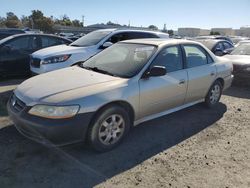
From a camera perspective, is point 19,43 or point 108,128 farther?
point 19,43

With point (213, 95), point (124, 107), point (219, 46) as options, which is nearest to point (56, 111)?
point (124, 107)

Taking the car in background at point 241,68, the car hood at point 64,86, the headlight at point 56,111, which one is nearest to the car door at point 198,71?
the car hood at point 64,86

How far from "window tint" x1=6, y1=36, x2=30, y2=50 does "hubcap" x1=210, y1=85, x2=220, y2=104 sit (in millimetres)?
5670

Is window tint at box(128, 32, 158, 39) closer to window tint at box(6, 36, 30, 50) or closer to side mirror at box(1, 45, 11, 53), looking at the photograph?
window tint at box(6, 36, 30, 50)

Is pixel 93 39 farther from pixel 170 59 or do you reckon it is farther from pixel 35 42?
pixel 170 59

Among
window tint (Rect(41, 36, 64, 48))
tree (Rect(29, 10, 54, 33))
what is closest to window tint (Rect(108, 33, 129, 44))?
window tint (Rect(41, 36, 64, 48))

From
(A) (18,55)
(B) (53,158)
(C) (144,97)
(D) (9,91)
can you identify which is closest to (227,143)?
(C) (144,97)

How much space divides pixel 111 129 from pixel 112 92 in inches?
21.5

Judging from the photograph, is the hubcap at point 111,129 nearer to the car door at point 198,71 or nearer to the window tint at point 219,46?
the car door at point 198,71

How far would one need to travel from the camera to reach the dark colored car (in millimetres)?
7871

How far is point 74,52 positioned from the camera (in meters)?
7.17

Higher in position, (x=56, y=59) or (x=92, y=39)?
(x=92, y=39)

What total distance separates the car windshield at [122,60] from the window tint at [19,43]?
4117 millimetres

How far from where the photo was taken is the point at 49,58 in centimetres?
A: 685
